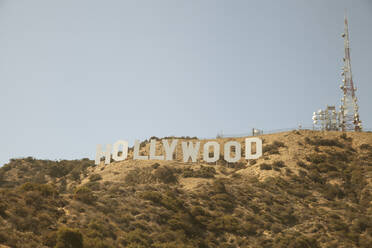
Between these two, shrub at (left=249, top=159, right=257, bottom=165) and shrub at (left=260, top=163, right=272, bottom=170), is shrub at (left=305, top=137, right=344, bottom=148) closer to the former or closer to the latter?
shrub at (left=249, top=159, right=257, bottom=165)

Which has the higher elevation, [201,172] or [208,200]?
[201,172]

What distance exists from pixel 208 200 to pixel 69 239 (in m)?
21.8

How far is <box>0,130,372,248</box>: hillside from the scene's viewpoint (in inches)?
1232

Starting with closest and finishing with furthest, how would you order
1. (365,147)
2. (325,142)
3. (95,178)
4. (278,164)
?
(95,178) < (278,164) < (365,147) < (325,142)

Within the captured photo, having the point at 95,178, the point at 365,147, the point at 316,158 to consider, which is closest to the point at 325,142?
the point at 365,147

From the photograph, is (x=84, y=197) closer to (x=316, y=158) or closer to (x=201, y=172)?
(x=201, y=172)

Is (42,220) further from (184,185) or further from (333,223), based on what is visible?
(333,223)

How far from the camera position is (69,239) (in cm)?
2714

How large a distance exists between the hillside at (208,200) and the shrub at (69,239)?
68mm

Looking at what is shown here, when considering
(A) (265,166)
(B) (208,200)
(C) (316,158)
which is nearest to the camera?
(B) (208,200)

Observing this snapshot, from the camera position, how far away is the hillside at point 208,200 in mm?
31297

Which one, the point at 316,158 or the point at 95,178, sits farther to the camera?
the point at 316,158

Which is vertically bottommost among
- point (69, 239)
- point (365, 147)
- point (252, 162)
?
point (69, 239)

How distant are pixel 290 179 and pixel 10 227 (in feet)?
129
